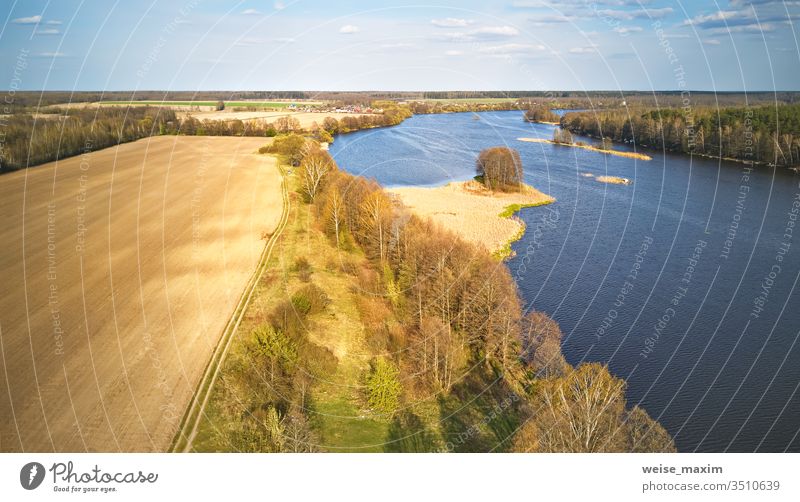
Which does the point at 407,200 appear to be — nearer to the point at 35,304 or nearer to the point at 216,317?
the point at 216,317

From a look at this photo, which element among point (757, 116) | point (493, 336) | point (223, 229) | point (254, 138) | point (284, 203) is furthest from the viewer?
point (254, 138)

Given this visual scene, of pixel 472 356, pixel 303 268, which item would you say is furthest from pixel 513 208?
pixel 472 356

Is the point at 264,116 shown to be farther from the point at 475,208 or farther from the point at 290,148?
the point at 475,208

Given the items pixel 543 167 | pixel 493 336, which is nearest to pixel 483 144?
pixel 543 167

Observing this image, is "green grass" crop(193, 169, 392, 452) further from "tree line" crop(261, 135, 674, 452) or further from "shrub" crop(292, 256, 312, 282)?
"tree line" crop(261, 135, 674, 452)

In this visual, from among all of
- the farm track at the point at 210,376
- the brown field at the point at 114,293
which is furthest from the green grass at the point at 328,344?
the brown field at the point at 114,293

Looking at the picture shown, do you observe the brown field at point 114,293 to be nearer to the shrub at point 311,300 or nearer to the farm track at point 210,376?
the farm track at point 210,376
